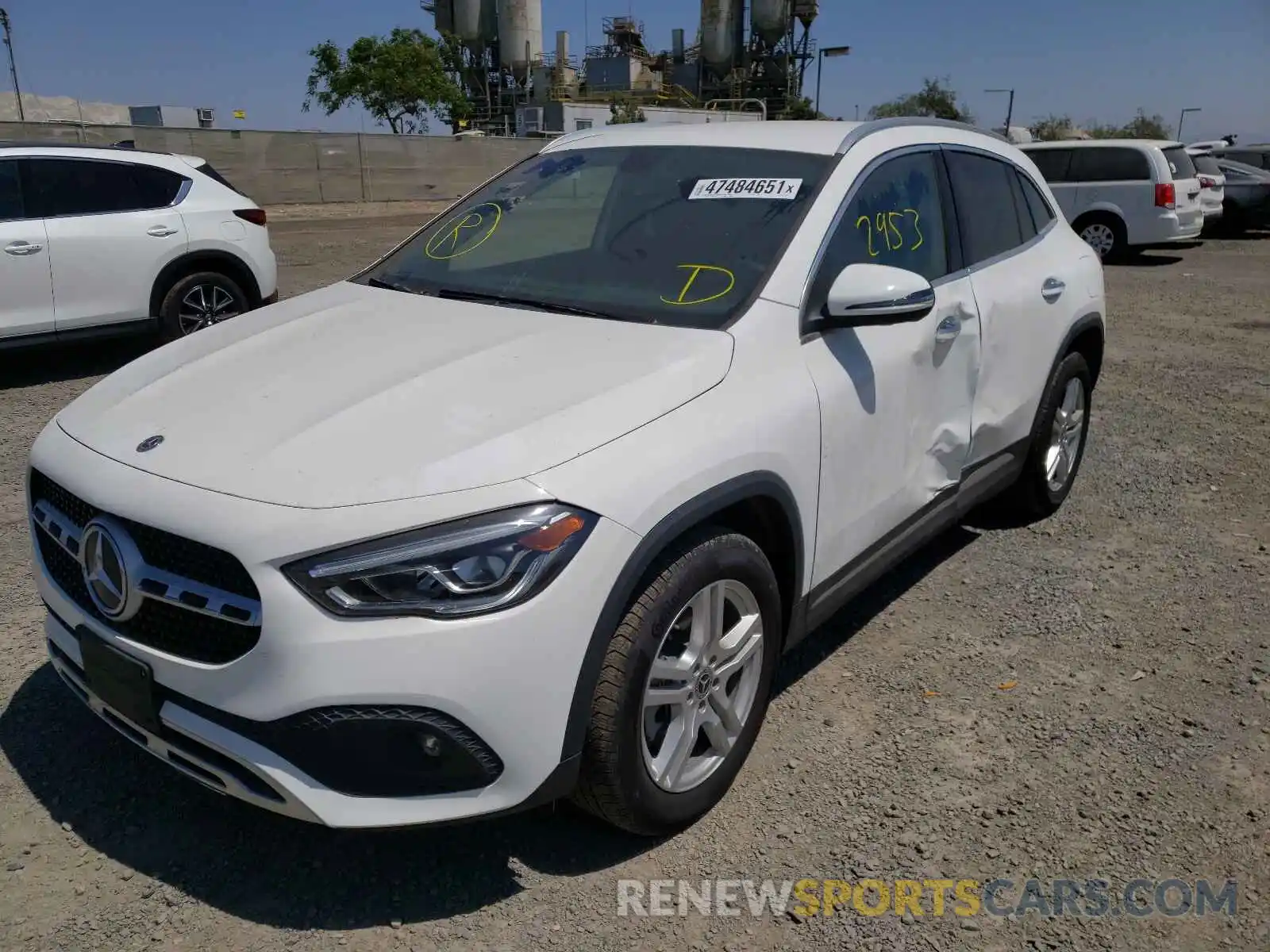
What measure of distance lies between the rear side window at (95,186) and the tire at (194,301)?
1.99ft

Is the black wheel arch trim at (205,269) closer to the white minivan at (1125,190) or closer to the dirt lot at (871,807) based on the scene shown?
the dirt lot at (871,807)

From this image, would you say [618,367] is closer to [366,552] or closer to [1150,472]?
[366,552]

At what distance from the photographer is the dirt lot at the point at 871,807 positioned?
2457mm

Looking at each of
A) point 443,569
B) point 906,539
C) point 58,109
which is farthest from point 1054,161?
point 58,109

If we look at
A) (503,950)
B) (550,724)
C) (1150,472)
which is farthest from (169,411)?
(1150,472)

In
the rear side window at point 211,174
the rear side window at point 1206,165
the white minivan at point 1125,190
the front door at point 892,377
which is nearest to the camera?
the front door at point 892,377

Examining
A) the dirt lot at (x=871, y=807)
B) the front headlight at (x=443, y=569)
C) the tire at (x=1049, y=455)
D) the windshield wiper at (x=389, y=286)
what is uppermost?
the windshield wiper at (x=389, y=286)

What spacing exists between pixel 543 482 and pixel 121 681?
1.11 m

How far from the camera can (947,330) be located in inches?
140

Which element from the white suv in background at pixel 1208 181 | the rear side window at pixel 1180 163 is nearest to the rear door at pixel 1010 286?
the rear side window at pixel 1180 163

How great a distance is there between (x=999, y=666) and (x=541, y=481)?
2.26m

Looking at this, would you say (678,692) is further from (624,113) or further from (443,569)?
(624,113)

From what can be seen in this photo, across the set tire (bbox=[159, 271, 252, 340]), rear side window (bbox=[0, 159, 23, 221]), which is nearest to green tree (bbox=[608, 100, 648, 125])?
tire (bbox=[159, 271, 252, 340])

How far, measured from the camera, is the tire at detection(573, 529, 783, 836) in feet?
7.73
